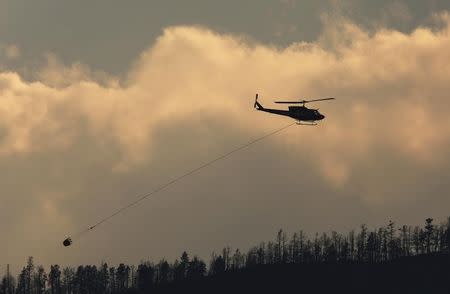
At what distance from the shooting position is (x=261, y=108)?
114 m

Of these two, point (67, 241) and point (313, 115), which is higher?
point (313, 115)

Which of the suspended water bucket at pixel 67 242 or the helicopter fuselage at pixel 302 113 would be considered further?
the helicopter fuselage at pixel 302 113

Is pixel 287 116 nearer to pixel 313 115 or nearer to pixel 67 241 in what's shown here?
pixel 313 115

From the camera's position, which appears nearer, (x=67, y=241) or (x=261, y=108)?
(x=67, y=241)

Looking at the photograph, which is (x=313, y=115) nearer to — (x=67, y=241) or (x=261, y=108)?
(x=261, y=108)

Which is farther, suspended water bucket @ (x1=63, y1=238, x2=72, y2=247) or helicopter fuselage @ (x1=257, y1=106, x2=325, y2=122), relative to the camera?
helicopter fuselage @ (x1=257, y1=106, x2=325, y2=122)

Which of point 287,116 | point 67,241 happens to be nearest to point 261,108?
point 287,116

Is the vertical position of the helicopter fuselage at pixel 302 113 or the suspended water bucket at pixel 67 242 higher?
the helicopter fuselage at pixel 302 113

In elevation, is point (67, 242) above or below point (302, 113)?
below

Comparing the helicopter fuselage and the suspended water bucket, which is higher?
the helicopter fuselage

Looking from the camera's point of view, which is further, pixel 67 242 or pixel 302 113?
pixel 302 113

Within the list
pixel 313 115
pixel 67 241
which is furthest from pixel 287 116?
pixel 67 241

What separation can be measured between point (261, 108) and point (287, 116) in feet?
19.8

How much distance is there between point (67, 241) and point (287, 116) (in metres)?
43.8
